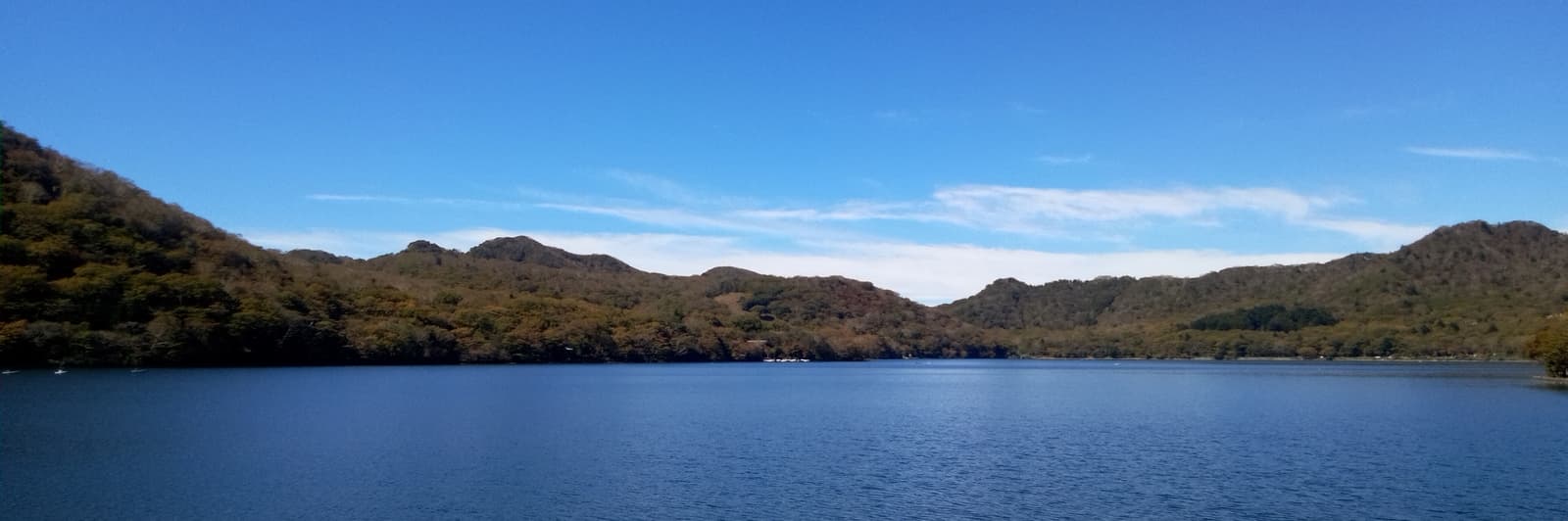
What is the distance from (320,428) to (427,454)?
12.0 meters

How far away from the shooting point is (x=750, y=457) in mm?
43375

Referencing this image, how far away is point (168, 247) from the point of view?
445 ft

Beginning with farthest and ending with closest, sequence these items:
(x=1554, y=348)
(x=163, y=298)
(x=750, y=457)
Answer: (x=163, y=298)
(x=1554, y=348)
(x=750, y=457)

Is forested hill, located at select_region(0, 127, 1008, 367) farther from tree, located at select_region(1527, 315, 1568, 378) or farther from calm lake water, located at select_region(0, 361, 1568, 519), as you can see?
tree, located at select_region(1527, 315, 1568, 378)

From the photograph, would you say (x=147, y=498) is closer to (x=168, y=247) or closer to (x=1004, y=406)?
(x=1004, y=406)

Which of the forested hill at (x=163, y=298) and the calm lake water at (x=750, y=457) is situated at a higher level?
the forested hill at (x=163, y=298)

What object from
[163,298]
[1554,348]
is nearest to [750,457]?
[1554,348]

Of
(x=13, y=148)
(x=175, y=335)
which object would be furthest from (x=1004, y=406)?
(x=13, y=148)

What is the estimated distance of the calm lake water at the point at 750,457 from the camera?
105 ft

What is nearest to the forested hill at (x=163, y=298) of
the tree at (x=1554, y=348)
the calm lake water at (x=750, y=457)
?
the calm lake water at (x=750, y=457)

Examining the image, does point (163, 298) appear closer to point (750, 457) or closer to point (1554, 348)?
point (750, 457)

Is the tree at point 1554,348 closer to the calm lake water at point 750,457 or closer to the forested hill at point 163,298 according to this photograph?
the calm lake water at point 750,457

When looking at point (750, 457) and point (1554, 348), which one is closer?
point (750, 457)

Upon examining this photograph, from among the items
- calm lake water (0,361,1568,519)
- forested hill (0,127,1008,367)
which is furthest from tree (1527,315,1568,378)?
forested hill (0,127,1008,367)
